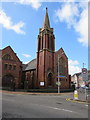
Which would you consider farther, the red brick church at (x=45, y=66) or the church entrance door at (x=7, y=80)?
the red brick church at (x=45, y=66)


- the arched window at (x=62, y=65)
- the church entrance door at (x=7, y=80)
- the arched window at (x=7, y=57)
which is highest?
the arched window at (x=7, y=57)

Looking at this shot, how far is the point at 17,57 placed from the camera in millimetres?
41438

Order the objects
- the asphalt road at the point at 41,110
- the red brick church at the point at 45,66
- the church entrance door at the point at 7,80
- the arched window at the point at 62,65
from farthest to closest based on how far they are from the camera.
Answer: the arched window at the point at 62,65 → the red brick church at the point at 45,66 → the church entrance door at the point at 7,80 → the asphalt road at the point at 41,110

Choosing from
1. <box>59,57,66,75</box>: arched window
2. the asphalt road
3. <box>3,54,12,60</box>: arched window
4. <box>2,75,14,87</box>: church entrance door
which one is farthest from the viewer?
<box>59,57,66,75</box>: arched window

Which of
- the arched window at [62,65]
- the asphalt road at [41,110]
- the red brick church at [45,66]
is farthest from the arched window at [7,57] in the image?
the asphalt road at [41,110]

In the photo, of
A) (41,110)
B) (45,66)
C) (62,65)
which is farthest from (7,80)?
(41,110)

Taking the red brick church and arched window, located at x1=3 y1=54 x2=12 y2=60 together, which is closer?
arched window, located at x1=3 y1=54 x2=12 y2=60

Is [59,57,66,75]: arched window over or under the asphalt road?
over

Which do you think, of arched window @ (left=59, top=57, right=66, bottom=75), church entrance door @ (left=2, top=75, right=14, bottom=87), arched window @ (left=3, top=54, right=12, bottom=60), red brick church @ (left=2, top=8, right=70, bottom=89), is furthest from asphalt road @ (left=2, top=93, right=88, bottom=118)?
arched window @ (left=59, top=57, right=66, bottom=75)

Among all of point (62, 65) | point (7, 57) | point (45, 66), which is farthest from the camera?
point (62, 65)

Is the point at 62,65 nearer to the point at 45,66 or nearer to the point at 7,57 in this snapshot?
the point at 45,66

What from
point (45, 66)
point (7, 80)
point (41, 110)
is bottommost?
point (7, 80)

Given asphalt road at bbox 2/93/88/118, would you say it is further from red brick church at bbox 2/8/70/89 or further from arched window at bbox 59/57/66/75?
arched window at bbox 59/57/66/75

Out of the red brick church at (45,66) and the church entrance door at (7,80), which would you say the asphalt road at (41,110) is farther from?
the red brick church at (45,66)
